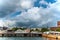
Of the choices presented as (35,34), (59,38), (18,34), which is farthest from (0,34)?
(59,38)

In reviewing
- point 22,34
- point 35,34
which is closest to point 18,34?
point 22,34

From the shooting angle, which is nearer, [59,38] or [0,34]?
[59,38]

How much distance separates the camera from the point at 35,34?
192250mm

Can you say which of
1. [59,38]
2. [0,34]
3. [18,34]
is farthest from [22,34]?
[59,38]

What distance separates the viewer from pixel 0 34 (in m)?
189

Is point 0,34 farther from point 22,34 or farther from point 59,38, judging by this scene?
point 59,38

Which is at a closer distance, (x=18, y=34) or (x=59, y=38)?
(x=59, y=38)

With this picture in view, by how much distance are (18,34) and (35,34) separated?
52.7 feet

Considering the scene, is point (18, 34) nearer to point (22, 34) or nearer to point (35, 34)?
point (22, 34)

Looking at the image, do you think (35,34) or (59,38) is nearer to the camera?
(59,38)

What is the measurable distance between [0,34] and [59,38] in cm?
10591

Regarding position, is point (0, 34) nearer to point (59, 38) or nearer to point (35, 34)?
point (35, 34)

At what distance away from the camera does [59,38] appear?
91.5 meters
